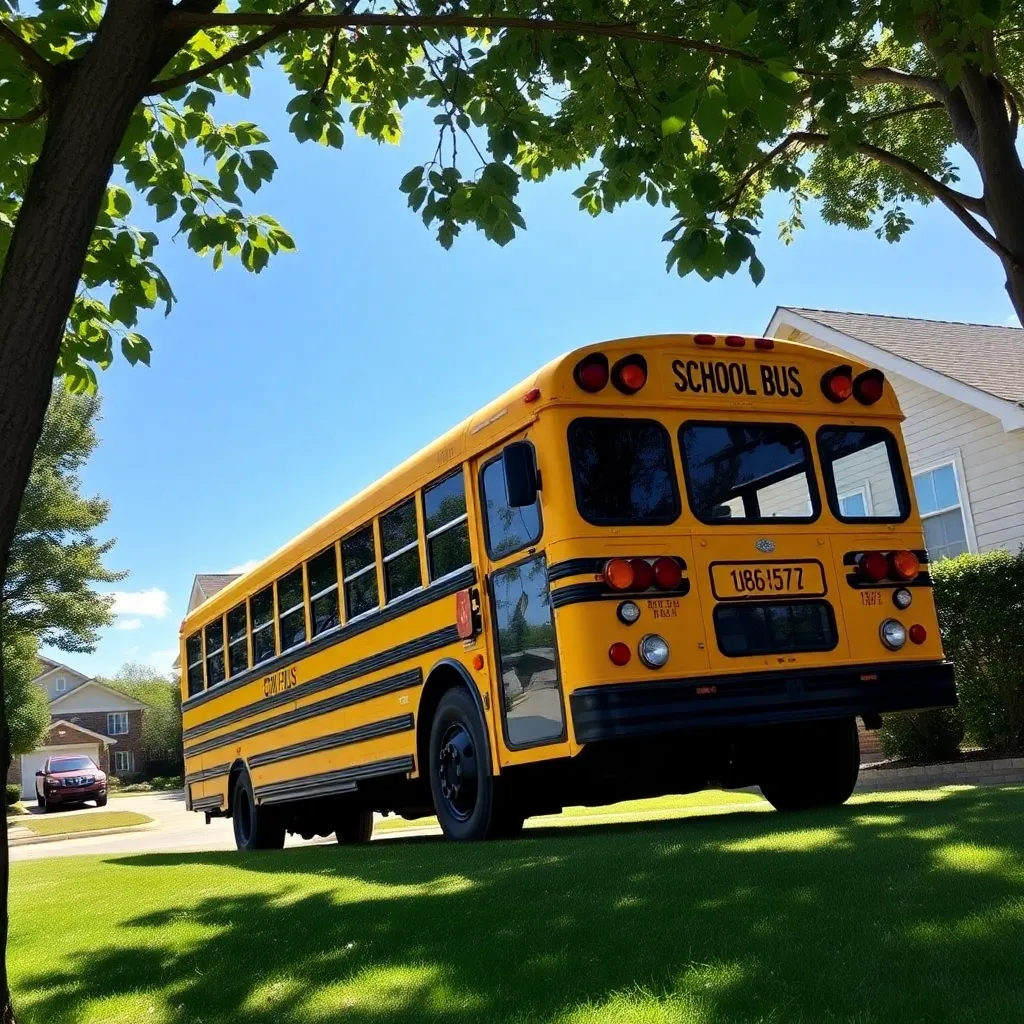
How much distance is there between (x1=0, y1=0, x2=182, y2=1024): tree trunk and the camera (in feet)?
11.6

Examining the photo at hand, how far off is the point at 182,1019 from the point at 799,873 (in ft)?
7.29

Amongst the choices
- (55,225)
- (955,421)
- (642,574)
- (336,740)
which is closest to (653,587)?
(642,574)

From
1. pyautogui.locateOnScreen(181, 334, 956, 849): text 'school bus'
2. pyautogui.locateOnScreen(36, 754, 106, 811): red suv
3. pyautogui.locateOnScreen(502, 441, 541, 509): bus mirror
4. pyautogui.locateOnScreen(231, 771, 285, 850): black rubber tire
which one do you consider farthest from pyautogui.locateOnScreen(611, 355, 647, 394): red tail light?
pyautogui.locateOnScreen(36, 754, 106, 811): red suv

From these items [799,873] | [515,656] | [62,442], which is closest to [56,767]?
[62,442]

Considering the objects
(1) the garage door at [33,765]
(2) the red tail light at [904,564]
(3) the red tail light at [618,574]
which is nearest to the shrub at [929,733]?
(2) the red tail light at [904,564]

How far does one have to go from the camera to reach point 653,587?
6453 mm

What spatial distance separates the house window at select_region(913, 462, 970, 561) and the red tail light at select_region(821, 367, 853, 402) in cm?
853

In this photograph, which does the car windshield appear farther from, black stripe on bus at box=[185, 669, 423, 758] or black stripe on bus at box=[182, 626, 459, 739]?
black stripe on bus at box=[182, 626, 459, 739]

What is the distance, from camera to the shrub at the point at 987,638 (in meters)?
11.2

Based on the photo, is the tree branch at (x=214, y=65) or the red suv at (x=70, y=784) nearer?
the tree branch at (x=214, y=65)

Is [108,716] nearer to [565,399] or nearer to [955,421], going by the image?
[955,421]

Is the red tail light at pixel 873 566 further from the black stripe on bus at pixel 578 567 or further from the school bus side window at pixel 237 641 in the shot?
the school bus side window at pixel 237 641

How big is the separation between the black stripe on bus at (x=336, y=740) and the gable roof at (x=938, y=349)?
9148mm

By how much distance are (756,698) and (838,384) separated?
2224 millimetres
